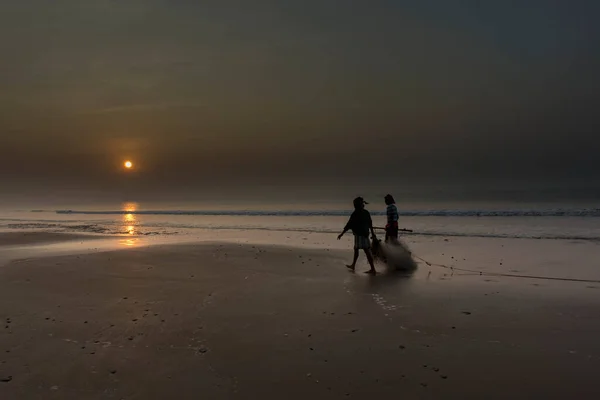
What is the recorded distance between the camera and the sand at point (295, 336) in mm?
5457

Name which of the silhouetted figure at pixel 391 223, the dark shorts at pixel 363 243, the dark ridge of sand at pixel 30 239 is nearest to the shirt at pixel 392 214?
the silhouetted figure at pixel 391 223

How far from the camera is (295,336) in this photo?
7332 millimetres

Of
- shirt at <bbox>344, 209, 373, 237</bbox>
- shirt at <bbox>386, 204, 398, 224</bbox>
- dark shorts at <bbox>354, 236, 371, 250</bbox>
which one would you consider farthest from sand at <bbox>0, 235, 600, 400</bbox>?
shirt at <bbox>386, 204, 398, 224</bbox>

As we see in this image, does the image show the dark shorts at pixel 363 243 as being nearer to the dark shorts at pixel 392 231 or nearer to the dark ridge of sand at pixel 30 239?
the dark shorts at pixel 392 231

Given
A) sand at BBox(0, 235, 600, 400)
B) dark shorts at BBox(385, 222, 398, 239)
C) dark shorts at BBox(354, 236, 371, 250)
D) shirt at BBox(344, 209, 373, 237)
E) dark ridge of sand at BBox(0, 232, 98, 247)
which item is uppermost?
shirt at BBox(344, 209, 373, 237)

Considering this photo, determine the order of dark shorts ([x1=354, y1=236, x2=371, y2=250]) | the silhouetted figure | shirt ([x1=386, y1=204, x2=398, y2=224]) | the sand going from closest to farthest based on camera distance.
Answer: the sand < dark shorts ([x1=354, y1=236, x2=371, y2=250]) < the silhouetted figure < shirt ([x1=386, y1=204, x2=398, y2=224])

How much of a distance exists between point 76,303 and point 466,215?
3761 cm

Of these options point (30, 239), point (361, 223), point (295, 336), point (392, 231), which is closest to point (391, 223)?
point (392, 231)

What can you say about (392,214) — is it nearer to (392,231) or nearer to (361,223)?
(392,231)

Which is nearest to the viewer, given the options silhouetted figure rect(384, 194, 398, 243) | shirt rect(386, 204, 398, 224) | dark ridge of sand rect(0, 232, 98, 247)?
silhouetted figure rect(384, 194, 398, 243)

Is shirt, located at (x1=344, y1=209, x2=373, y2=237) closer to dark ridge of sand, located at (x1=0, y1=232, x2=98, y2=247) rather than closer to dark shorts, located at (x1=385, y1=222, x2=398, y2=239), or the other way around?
dark shorts, located at (x1=385, y1=222, x2=398, y2=239)

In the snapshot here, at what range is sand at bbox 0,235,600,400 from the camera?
17.9 ft

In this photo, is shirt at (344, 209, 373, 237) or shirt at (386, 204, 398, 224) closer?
shirt at (344, 209, 373, 237)

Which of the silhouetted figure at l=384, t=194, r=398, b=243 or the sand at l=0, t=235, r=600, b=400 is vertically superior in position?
the silhouetted figure at l=384, t=194, r=398, b=243
